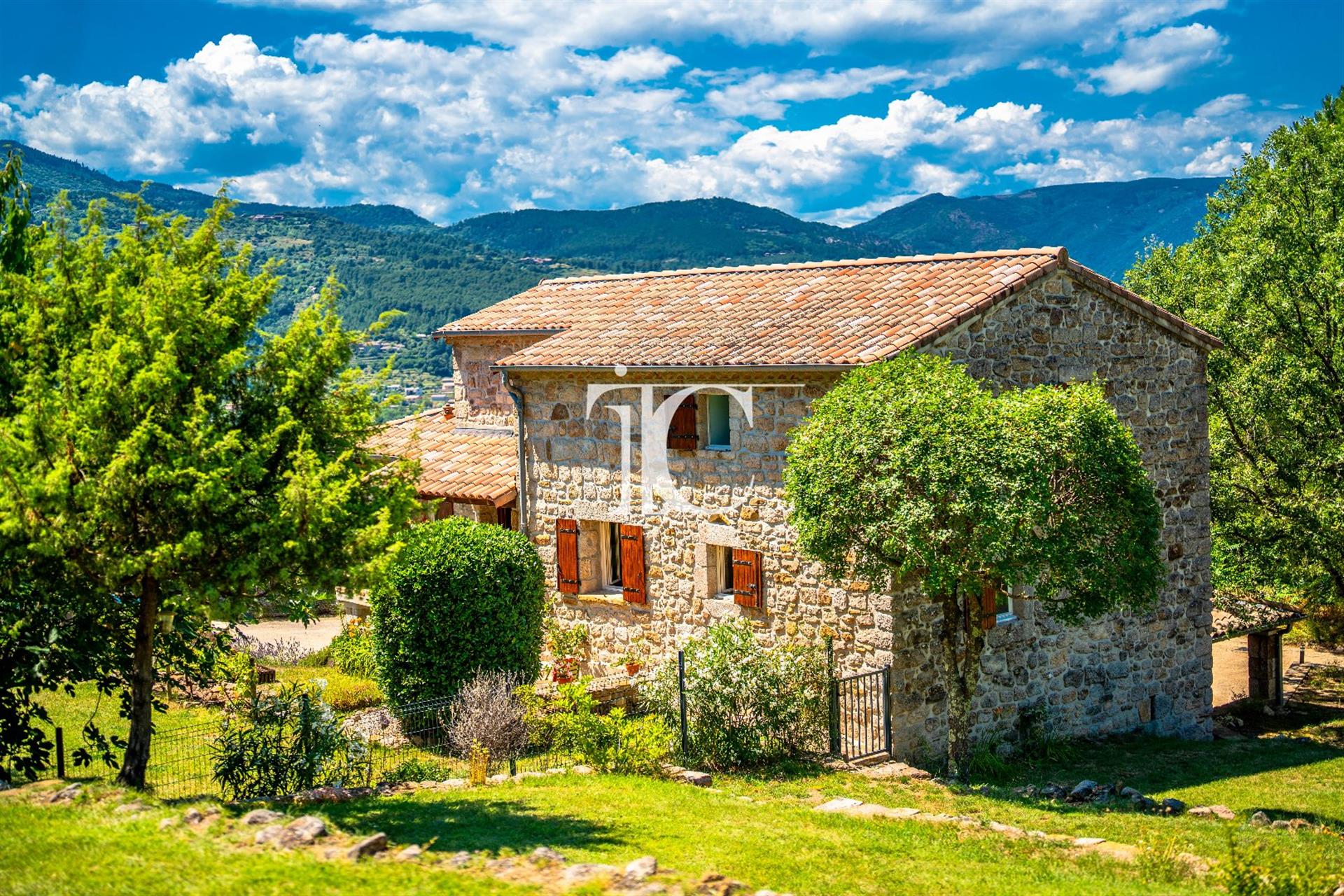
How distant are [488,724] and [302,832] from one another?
559cm

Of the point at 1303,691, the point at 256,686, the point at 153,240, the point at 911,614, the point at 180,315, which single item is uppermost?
the point at 153,240

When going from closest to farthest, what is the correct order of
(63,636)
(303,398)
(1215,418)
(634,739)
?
(303,398) → (63,636) → (634,739) → (1215,418)

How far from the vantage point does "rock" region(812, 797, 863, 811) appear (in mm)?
11617

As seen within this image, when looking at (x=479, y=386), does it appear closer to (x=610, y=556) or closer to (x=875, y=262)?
(x=610, y=556)

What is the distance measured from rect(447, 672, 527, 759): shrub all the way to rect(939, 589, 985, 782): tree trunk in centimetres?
535

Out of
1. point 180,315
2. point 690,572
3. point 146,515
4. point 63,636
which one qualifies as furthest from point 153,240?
point 690,572

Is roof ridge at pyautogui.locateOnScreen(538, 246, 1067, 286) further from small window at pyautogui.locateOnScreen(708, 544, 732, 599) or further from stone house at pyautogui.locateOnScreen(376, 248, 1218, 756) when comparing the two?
small window at pyautogui.locateOnScreen(708, 544, 732, 599)

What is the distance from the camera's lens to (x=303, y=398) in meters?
9.87

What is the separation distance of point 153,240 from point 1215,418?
1908 cm

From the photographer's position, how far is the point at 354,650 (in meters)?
19.2

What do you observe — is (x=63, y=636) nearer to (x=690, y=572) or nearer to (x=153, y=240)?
(x=153, y=240)

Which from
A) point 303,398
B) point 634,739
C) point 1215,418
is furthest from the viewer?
point 1215,418

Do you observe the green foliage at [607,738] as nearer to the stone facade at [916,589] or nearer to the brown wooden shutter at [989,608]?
the stone facade at [916,589]

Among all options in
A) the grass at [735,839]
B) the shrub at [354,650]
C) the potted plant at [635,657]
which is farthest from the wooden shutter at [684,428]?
the shrub at [354,650]
